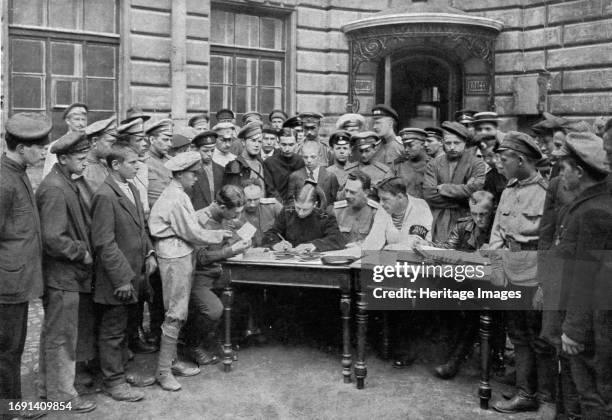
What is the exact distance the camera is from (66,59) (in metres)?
9.05

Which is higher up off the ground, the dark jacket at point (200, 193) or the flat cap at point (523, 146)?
the flat cap at point (523, 146)

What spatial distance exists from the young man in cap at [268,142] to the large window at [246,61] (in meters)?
3.04

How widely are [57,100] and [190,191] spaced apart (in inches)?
Answer: 147

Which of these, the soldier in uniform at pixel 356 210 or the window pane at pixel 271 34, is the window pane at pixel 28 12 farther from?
the soldier in uniform at pixel 356 210

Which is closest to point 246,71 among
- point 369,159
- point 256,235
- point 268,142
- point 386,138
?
point 268,142

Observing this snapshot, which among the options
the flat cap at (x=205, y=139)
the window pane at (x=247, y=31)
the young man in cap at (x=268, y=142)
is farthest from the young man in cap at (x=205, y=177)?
the window pane at (x=247, y=31)

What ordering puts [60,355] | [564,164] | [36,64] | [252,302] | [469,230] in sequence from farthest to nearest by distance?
Result: [36,64]
[252,302]
[469,230]
[60,355]
[564,164]

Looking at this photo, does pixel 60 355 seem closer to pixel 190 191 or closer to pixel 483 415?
pixel 190 191

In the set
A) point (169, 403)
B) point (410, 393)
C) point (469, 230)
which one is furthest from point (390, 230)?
point (169, 403)

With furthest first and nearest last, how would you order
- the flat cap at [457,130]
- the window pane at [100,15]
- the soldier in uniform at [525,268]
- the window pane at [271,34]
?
1. the window pane at [271,34]
2. the window pane at [100,15]
3. the flat cap at [457,130]
4. the soldier in uniform at [525,268]

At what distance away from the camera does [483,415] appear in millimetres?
→ 4477

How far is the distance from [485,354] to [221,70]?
741 cm

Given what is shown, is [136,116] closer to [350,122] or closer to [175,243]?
[175,243]

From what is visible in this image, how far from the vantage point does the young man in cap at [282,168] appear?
705 cm
